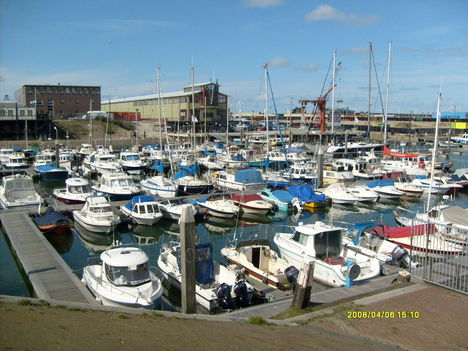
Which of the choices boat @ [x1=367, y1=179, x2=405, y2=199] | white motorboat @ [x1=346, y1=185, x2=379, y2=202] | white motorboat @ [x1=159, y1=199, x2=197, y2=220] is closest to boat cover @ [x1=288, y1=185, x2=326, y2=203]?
white motorboat @ [x1=346, y1=185, x2=379, y2=202]

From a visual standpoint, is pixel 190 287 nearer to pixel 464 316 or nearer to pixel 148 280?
pixel 148 280

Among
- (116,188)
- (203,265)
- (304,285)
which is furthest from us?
(116,188)

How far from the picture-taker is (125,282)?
15484mm

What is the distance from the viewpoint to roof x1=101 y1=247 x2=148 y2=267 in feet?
50.6

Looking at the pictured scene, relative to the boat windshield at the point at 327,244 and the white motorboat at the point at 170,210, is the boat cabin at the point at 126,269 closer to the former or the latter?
the boat windshield at the point at 327,244

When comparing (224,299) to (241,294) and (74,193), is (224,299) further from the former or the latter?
(74,193)

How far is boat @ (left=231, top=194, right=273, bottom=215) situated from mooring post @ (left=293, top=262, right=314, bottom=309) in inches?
752

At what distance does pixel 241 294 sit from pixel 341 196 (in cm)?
2179

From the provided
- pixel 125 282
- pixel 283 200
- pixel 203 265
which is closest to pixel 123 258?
pixel 125 282

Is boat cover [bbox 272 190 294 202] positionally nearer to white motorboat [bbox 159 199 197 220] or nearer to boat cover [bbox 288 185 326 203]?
boat cover [bbox 288 185 326 203]

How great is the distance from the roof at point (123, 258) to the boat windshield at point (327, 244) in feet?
23.6

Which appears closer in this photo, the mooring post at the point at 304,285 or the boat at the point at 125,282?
the mooring post at the point at 304,285

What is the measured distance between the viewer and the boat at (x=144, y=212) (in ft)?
88.5

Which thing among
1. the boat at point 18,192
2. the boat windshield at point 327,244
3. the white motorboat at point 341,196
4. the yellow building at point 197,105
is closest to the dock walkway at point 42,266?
the boat at point 18,192
